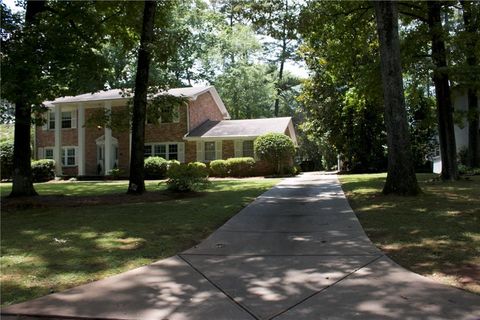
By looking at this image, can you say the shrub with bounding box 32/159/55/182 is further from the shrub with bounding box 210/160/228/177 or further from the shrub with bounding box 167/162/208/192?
the shrub with bounding box 167/162/208/192

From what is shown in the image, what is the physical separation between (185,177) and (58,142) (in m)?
21.3

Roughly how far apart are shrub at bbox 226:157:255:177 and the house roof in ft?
6.77

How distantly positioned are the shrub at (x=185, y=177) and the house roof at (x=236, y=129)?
47.7ft

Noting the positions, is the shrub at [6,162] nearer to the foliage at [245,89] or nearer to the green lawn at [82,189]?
the green lawn at [82,189]

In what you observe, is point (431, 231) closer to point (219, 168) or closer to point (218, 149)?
point (219, 168)

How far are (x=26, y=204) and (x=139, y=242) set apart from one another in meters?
6.67

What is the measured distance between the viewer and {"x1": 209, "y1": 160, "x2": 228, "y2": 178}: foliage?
2945 cm

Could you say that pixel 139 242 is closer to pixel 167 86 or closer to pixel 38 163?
pixel 167 86

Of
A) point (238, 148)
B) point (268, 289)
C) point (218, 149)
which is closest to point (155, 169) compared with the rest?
point (218, 149)

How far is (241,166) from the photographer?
2930 cm

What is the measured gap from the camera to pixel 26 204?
42.7ft

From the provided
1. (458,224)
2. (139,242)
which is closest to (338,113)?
(458,224)

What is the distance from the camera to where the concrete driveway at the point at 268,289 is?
14.7 feet

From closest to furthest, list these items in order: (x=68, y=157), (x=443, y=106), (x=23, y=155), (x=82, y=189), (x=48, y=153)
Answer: (x=23, y=155) → (x=443, y=106) → (x=82, y=189) → (x=68, y=157) → (x=48, y=153)
